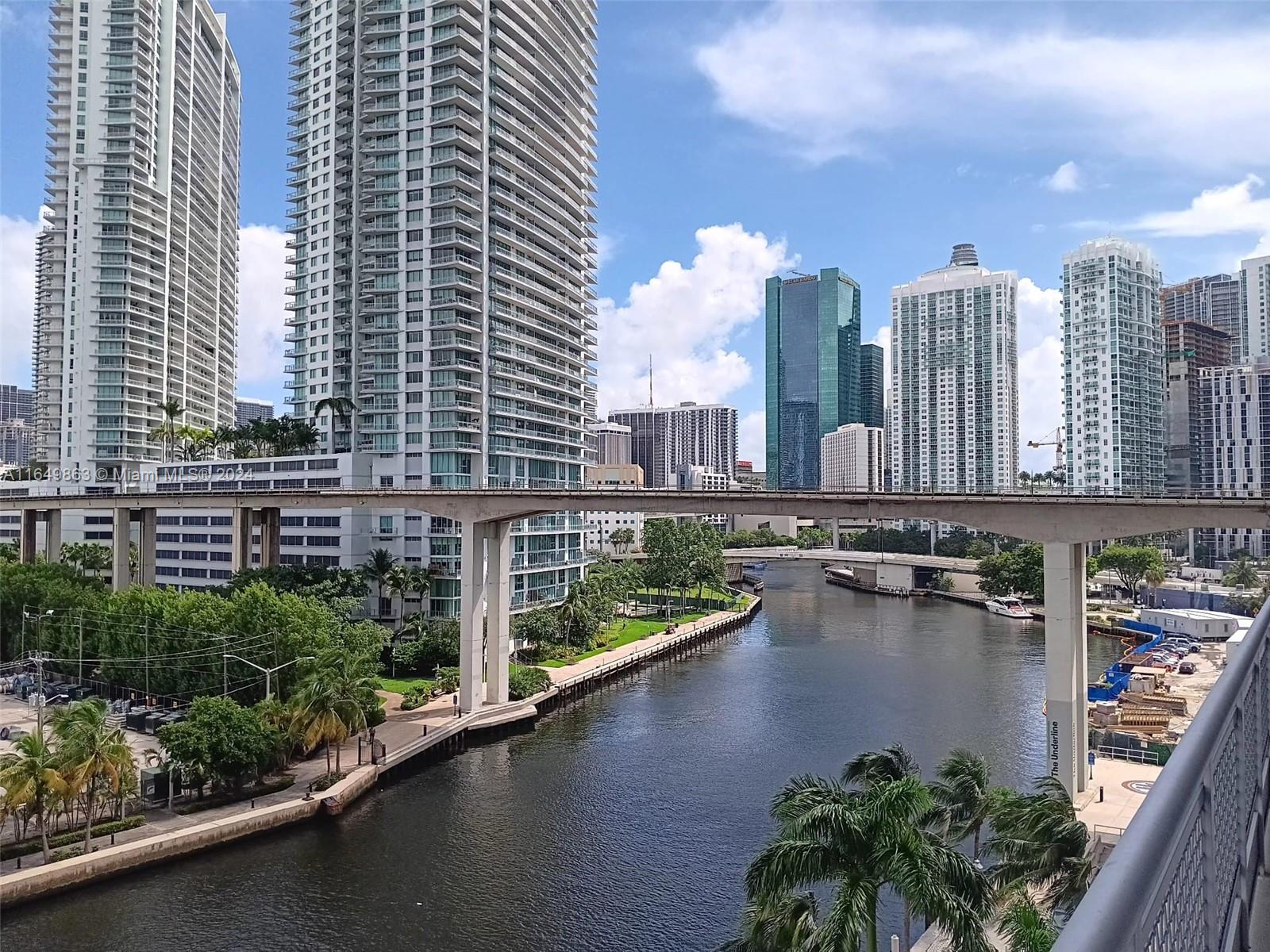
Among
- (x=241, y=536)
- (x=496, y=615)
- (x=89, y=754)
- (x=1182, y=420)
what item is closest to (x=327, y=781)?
(x=89, y=754)

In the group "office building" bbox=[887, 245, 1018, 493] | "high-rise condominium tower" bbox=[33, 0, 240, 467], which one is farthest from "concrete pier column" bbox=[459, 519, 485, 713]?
"office building" bbox=[887, 245, 1018, 493]

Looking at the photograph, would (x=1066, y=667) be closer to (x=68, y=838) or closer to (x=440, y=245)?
(x=68, y=838)

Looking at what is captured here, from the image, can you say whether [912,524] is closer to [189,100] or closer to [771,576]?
[771,576]

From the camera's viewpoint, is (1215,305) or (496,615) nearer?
(496,615)

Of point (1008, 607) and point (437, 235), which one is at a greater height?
point (437, 235)

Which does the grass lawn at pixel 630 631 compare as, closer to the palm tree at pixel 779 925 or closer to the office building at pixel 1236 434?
the palm tree at pixel 779 925

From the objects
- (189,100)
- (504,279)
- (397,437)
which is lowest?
(397,437)

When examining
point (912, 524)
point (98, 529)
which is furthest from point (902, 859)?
point (912, 524)
